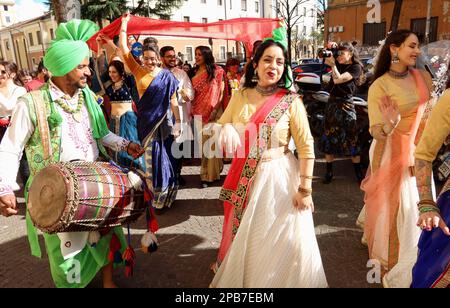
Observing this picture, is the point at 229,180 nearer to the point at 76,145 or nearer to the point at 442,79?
the point at 76,145

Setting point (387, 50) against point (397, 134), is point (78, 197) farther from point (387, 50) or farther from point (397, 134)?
point (387, 50)

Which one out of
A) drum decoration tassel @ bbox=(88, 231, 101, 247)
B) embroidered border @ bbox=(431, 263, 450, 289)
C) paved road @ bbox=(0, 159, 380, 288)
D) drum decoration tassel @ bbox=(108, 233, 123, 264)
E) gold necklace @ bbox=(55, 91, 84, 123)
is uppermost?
gold necklace @ bbox=(55, 91, 84, 123)

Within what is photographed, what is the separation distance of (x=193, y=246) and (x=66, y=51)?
7.10ft

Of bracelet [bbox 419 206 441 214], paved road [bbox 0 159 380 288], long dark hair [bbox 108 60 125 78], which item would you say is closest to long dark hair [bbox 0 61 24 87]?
long dark hair [bbox 108 60 125 78]

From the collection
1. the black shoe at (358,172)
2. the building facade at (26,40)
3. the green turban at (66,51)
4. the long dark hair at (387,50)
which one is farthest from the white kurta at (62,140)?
the building facade at (26,40)

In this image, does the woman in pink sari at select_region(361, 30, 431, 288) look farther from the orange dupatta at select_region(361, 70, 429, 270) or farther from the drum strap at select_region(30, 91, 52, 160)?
the drum strap at select_region(30, 91, 52, 160)

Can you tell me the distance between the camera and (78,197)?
2.18 m

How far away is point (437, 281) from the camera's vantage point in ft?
5.73

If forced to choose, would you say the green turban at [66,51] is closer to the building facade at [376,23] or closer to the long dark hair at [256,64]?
the long dark hair at [256,64]

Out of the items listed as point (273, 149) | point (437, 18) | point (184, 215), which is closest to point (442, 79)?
point (273, 149)

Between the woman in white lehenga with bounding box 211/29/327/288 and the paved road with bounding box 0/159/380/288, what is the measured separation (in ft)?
2.15

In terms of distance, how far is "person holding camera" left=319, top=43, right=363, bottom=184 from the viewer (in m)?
4.84
